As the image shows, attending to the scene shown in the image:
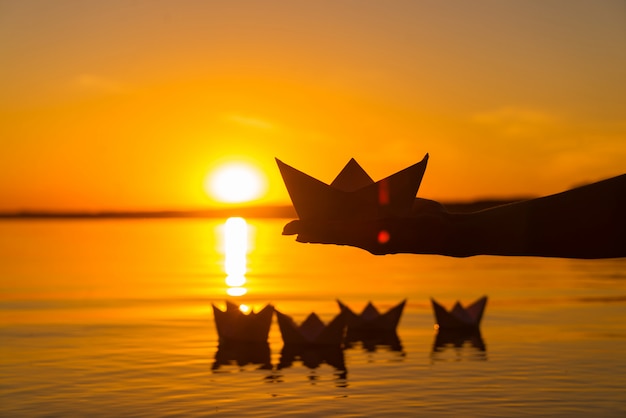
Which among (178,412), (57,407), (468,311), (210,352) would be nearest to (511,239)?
(178,412)

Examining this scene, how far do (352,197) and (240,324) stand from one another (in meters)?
36.6

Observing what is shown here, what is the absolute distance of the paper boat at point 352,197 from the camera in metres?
3.71

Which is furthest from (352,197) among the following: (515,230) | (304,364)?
(304,364)

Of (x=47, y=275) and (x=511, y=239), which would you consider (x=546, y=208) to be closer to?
(x=511, y=239)

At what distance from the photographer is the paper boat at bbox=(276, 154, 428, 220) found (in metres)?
3.71

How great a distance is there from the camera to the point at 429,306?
214 ft

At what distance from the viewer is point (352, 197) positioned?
381 cm

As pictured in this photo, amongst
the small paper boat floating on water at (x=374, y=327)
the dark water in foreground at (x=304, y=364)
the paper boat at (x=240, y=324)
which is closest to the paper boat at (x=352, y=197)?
the dark water in foreground at (x=304, y=364)

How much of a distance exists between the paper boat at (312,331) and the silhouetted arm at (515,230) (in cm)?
3266

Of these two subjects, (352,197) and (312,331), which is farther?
(312,331)

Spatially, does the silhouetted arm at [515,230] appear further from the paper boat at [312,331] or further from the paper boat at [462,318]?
the paper boat at [462,318]

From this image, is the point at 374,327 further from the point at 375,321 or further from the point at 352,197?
the point at 352,197

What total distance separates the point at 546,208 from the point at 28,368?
35427 mm

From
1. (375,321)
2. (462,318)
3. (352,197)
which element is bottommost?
(352,197)
